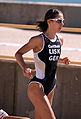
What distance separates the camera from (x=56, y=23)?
486cm

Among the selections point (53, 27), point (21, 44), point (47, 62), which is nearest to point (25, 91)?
point (47, 62)

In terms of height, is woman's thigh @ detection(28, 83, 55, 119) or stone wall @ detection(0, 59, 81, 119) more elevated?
woman's thigh @ detection(28, 83, 55, 119)

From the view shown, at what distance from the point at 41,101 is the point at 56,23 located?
97cm

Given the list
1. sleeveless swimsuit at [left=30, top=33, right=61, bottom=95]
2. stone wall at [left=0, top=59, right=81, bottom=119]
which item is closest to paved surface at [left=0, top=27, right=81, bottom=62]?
stone wall at [left=0, top=59, right=81, bottom=119]

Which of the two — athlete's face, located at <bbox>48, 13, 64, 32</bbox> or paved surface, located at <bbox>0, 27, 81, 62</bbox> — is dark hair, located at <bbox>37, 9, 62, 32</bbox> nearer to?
athlete's face, located at <bbox>48, 13, 64, 32</bbox>

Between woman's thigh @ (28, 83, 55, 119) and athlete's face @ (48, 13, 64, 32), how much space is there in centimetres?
73

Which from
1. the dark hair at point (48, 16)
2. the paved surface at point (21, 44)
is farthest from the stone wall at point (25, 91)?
the dark hair at point (48, 16)

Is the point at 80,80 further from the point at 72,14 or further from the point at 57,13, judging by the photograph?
the point at 72,14

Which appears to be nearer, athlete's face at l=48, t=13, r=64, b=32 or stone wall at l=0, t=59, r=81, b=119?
athlete's face at l=48, t=13, r=64, b=32

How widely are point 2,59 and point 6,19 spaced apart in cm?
770

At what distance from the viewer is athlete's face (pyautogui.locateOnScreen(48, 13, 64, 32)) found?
4.86 metres

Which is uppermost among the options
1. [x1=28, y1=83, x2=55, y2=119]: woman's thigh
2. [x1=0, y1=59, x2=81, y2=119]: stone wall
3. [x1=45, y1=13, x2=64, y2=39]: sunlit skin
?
[x1=45, y1=13, x2=64, y2=39]: sunlit skin

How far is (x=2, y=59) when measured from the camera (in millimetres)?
6504

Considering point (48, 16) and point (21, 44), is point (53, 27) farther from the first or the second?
point (21, 44)
